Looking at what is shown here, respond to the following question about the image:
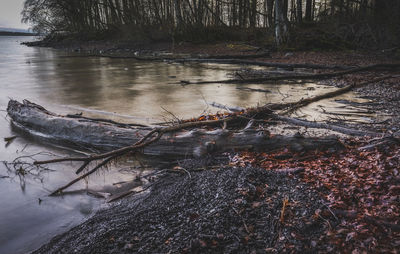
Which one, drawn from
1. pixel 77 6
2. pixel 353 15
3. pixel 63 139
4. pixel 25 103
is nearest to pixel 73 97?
pixel 25 103

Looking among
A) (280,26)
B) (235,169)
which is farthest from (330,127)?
(280,26)

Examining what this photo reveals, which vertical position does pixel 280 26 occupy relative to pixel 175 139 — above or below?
above

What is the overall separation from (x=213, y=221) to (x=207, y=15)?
92.8 ft

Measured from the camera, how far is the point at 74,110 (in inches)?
264

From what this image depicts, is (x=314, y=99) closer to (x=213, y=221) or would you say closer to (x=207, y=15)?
(x=213, y=221)

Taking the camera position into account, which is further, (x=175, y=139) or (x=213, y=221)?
(x=175, y=139)

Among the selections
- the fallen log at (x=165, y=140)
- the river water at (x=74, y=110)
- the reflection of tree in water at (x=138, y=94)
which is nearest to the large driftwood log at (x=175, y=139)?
the fallen log at (x=165, y=140)

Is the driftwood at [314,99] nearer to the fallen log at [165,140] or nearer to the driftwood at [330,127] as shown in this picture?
the driftwood at [330,127]

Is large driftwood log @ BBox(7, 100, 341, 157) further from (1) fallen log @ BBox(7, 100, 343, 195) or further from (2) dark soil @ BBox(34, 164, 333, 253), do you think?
(2) dark soil @ BBox(34, 164, 333, 253)

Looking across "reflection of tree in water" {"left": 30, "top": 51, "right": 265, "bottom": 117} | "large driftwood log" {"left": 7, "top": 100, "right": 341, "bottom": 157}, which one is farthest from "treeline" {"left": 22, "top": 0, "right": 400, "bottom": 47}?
"large driftwood log" {"left": 7, "top": 100, "right": 341, "bottom": 157}

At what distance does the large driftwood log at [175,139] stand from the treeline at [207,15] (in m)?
10.9

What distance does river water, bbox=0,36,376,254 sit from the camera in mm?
2770

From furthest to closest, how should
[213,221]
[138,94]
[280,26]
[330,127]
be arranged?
[280,26] → [138,94] → [330,127] → [213,221]

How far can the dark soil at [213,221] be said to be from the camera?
2.04 m
